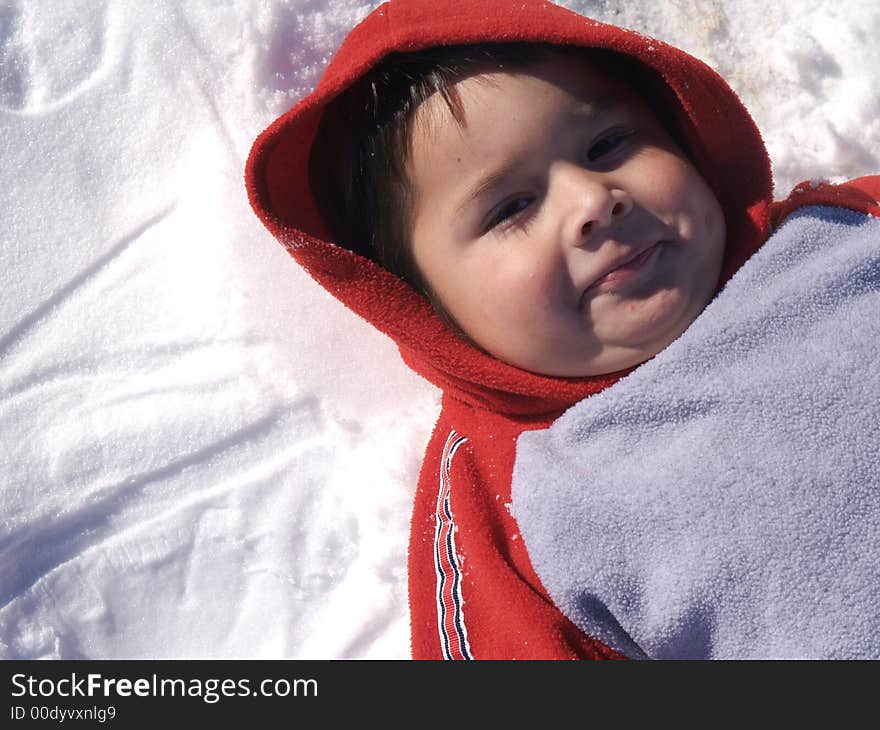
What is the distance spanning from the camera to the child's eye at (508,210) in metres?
1.26

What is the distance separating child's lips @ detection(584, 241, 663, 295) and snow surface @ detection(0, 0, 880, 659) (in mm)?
483

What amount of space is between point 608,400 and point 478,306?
0.22 metres

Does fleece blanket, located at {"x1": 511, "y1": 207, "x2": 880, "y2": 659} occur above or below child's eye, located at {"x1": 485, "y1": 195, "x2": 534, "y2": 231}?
below

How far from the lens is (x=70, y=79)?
1.72 m

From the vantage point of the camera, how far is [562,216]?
1.23 meters

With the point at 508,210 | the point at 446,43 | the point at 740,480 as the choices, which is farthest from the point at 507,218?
the point at 740,480

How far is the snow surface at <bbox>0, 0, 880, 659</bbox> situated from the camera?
1.59 metres

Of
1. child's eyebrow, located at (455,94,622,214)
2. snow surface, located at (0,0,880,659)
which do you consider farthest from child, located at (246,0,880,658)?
snow surface, located at (0,0,880,659)

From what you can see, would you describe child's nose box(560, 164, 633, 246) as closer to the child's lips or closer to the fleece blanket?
the child's lips

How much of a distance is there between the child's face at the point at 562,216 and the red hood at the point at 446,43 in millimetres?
54

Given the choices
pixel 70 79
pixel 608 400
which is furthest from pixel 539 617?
pixel 70 79

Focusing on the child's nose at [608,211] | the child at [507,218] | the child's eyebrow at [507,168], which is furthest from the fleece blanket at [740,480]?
the child's eyebrow at [507,168]

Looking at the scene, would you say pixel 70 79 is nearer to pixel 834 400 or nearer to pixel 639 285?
pixel 639 285

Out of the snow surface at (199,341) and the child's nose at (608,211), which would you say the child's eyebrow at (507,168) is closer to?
the child's nose at (608,211)
